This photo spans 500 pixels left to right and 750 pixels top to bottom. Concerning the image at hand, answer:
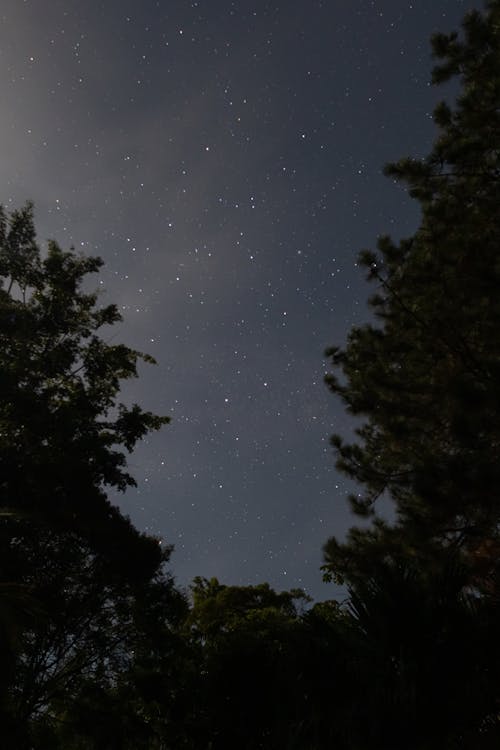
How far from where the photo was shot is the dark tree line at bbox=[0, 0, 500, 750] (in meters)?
4.85

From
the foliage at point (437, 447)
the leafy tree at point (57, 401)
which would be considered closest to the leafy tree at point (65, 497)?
→ the leafy tree at point (57, 401)

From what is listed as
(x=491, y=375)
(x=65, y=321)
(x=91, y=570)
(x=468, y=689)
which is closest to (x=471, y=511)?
(x=491, y=375)

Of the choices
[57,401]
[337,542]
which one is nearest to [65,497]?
[57,401]

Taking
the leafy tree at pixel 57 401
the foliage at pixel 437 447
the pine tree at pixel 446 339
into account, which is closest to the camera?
the foliage at pixel 437 447

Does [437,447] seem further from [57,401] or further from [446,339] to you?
[57,401]

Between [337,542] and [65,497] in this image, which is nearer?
[337,542]

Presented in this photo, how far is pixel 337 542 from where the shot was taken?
31.7 feet

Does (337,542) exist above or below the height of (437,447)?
below

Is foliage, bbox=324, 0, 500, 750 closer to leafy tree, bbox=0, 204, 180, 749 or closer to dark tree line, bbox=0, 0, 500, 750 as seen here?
dark tree line, bbox=0, 0, 500, 750

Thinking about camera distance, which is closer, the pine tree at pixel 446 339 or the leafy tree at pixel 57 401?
the pine tree at pixel 446 339

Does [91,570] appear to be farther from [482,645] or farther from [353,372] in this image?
[482,645]

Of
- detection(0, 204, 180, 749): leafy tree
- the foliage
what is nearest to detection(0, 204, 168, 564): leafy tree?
detection(0, 204, 180, 749): leafy tree

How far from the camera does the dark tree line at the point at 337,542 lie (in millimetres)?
4852

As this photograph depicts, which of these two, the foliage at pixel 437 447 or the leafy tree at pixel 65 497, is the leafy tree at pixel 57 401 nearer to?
the leafy tree at pixel 65 497
